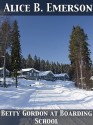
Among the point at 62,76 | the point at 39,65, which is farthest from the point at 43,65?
the point at 62,76

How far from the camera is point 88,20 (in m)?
4.90

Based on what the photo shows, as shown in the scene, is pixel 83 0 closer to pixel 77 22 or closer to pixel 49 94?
pixel 77 22

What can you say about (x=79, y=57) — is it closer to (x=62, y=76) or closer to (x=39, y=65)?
(x=62, y=76)

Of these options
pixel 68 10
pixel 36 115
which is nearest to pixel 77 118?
pixel 36 115

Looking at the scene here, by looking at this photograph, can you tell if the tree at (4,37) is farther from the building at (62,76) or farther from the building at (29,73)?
the building at (62,76)

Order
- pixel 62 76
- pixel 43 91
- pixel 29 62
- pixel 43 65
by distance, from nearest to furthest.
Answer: pixel 29 62 < pixel 43 65 < pixel 62 76 < pixel 43 91

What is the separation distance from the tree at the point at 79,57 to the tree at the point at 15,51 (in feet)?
2.34

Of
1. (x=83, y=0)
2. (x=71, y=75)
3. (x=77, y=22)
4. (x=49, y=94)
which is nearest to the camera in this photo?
(x=83, y=0)

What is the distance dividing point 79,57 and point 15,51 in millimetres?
908

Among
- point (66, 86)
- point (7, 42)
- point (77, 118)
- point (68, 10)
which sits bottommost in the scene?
point (77, 118)

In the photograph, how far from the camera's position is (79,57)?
17.9 ft

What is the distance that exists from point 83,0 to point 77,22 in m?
0.41

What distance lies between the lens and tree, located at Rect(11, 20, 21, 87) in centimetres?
512

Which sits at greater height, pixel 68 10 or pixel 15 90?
pixel 68 10
